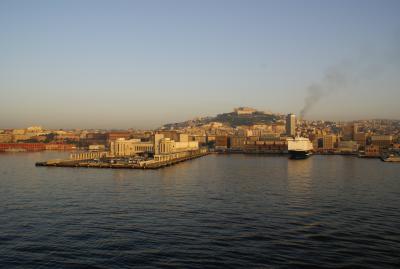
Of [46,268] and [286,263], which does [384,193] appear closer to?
[286,263]

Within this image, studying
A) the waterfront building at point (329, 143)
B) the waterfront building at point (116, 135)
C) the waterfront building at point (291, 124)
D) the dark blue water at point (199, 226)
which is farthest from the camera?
the waterfront building at point (291, 124)

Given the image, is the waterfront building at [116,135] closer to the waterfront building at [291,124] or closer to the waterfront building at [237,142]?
the waterfront building at [237,142]

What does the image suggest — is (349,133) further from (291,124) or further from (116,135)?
(116,135)

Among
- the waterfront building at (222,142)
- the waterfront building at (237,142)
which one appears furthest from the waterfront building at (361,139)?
the waterfront building at (222,142)

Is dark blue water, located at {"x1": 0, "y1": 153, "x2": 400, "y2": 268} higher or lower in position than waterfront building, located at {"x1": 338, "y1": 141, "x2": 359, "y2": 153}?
lower

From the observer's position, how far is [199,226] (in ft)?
52.0

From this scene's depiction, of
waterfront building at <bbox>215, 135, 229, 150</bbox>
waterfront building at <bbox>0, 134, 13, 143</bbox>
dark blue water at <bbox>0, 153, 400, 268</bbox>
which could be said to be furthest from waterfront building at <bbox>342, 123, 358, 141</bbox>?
waterfront building at <bbox>0, 134, 13, 143</bbox>

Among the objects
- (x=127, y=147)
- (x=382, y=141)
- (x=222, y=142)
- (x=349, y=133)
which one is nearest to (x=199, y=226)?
(x=127, y=147)

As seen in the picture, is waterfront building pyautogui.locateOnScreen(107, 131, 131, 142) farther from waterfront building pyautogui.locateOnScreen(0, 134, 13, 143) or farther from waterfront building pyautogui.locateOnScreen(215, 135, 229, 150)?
waterfront building pyautogui.locateOnScreen(0, 134, 13, 143)

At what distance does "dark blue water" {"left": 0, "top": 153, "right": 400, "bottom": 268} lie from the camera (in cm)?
1228

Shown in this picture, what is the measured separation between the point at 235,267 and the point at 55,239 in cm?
604

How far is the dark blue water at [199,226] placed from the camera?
1228 centimetres

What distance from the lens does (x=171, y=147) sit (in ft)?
221

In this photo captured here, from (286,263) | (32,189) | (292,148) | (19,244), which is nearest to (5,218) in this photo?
(19,244)
